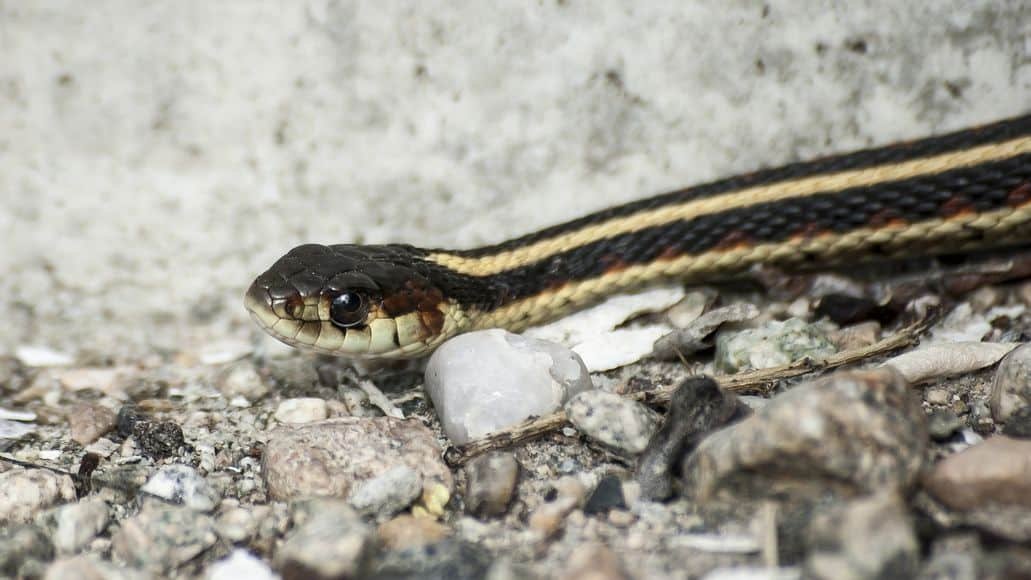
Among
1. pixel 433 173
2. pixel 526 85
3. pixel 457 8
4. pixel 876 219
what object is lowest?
pixel 876 219

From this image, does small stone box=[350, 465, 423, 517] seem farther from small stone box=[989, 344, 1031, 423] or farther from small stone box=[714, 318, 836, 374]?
small stone box=[989, 344, 1031, 423]

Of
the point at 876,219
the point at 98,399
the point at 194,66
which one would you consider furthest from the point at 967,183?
the point at 98,399

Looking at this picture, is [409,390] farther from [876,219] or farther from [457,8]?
[876,219]

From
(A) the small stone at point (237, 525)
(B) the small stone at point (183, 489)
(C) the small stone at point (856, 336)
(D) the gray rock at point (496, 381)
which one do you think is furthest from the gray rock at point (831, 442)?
(B) the small stone at point (183, 489)

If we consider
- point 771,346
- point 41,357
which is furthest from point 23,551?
point 771,346

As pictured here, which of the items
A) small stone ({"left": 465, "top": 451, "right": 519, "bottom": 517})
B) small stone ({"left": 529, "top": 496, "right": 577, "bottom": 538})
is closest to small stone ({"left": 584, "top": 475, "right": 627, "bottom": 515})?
small stone ({"left": 529, "top": 496, "right": 577, "bottom": 538})

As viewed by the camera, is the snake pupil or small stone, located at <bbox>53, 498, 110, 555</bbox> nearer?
small stone, located at <bbox>53, 498, 110, 555</bbox>
